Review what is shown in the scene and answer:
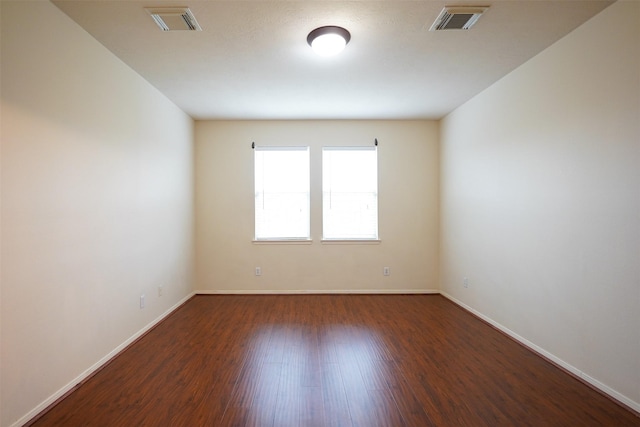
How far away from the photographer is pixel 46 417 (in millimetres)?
1859

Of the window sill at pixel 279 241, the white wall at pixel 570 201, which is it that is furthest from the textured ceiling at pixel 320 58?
the window sill at pixel 279 241

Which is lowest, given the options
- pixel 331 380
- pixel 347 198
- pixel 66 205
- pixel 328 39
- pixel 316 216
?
pixel 331 380

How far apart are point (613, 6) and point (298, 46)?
7.42ft

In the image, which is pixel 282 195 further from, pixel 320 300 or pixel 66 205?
pixel 66 205

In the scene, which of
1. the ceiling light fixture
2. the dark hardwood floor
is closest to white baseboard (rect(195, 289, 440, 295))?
the dark hardwood floor

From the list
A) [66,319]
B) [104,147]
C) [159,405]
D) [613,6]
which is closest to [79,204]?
[104,147]

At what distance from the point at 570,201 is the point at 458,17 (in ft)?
5.56

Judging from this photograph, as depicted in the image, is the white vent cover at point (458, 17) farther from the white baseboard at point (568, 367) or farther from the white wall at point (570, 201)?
the white baseboard at point (568, 367)

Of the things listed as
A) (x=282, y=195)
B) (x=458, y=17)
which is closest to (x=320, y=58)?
(x=458, y=17)

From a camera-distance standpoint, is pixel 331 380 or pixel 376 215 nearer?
pixel 331 380

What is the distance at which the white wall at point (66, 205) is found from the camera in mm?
1747

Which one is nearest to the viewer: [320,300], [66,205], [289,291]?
[66,205]

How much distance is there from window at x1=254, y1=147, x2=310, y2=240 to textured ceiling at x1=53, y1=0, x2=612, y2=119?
100 cm

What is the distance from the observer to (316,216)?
15.4 feet
